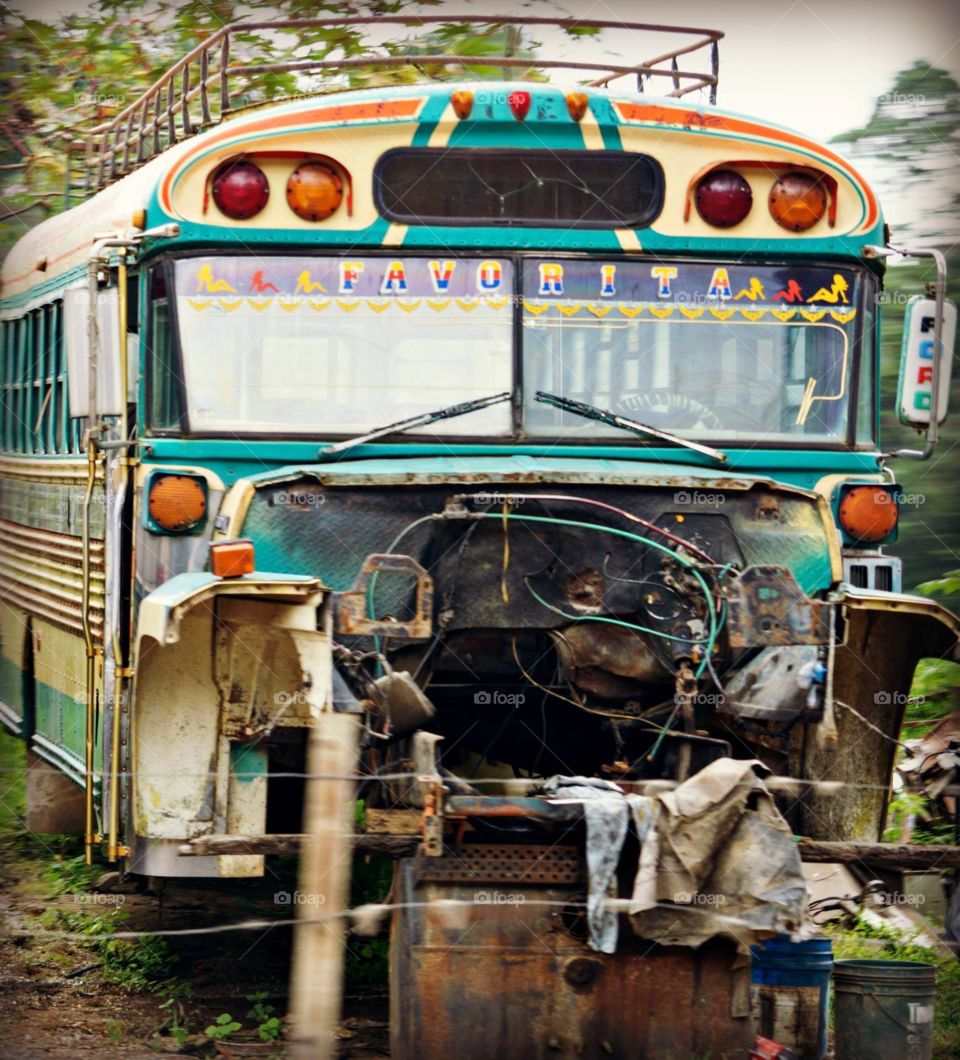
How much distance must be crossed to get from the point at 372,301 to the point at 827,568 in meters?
1.80

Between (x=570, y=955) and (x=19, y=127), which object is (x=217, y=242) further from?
A: (x=19, y=127)

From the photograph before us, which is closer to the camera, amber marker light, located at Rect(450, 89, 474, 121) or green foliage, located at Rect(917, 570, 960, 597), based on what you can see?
amber marker light, located at Rect(450, 89, 474, 121)

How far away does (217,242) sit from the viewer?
22.1ft

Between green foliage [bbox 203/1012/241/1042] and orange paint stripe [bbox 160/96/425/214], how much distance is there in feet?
9.14

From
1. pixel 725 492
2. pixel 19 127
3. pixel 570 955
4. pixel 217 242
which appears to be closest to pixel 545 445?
pixel 725 492

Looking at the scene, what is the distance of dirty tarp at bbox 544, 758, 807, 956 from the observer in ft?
18.0

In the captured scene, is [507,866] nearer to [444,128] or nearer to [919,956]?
[444,128]

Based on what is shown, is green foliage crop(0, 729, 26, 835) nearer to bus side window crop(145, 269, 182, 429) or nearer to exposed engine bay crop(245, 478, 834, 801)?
bus side window crop(145, 269, 182, 429)

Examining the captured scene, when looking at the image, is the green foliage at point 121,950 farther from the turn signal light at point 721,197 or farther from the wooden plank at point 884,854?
the turn signal light at point 721,197

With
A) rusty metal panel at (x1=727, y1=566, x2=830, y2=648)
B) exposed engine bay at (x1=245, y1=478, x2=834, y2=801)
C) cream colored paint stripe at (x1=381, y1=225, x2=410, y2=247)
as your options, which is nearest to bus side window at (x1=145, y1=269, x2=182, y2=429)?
exposed engine bay at (x1=245, y1=478, x2=834, y2=801)

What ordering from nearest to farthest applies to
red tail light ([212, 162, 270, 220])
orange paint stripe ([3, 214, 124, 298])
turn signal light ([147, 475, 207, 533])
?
1. turn signal light ([147, 475, 207, 533])
2. red tail light ([212, 162, 270, 220])
3. orange paint stripe ([3, 214, 124, 298])

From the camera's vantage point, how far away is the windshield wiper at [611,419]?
22.2 feet

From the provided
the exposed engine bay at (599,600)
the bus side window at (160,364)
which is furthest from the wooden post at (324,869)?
the bus side window at (160,364)

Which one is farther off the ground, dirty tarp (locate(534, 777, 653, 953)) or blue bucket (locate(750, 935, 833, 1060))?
dirty tarp (locate(534, 777, 653, 953))
